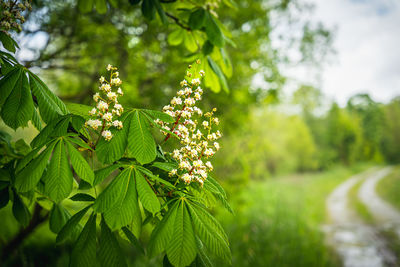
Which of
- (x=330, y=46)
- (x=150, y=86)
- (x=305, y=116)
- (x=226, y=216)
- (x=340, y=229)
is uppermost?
(x=150, y=86)

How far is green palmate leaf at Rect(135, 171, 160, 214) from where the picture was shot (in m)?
0.88

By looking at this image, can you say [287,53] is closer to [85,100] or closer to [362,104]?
[85,100]

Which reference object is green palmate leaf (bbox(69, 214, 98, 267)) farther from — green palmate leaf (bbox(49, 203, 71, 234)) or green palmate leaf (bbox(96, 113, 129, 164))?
green palmate leaf (bbox(49, 203, 71, 234))

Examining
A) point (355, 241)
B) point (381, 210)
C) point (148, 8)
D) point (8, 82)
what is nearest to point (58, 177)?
point (8, 82)

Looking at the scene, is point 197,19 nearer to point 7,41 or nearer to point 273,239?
point 7,41

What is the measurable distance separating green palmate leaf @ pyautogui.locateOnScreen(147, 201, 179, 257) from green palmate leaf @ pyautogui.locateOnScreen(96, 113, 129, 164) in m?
0.31

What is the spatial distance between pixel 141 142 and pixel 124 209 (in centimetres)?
27

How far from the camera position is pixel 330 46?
6.41m

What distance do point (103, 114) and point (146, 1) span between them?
3.10 ft

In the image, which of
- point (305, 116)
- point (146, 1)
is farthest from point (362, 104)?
point (146, 1)

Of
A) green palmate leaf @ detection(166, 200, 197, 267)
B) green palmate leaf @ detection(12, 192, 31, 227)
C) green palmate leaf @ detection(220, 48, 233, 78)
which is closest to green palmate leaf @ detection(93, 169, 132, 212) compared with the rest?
green palmate leaf @ detection(166, 200, 197, 267)

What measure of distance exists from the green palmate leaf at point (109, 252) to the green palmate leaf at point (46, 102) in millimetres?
555

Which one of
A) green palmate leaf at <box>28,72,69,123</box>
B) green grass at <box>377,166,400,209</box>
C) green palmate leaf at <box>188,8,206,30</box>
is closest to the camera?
green palmate leaf at <box>28,72,69,123</box>

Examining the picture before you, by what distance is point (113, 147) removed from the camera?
0.94 metres
